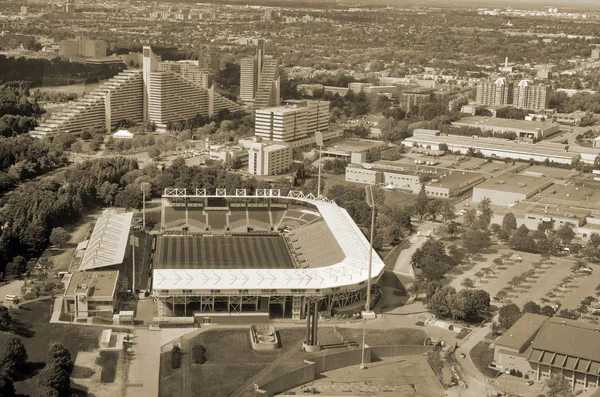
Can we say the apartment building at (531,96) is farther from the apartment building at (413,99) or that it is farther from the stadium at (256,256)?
the stadium at (256,256)

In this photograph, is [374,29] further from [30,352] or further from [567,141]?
[30,352]

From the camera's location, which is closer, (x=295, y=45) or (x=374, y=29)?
(x=295, y=45)

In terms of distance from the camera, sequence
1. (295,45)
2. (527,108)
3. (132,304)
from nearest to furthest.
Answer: (132,304) < (527,108) < (295,45)

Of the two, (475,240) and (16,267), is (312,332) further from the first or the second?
(475,240)

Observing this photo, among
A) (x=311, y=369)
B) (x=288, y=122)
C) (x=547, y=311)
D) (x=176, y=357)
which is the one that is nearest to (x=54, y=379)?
(x=176, y=357)

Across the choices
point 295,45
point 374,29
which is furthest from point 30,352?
point 374,29

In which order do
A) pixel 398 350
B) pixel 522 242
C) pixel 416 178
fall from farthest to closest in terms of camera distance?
pixel 416 178 < pixel 522 242 < pixel 398 350
